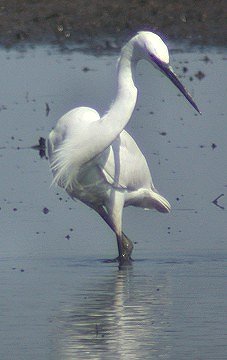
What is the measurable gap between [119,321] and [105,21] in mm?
15478

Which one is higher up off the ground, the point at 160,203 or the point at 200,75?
the point at 160,203

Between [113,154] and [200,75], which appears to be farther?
[200,75]

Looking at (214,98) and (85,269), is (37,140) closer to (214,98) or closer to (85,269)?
(214,98)

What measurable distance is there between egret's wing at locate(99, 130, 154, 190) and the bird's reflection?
1.18 metres

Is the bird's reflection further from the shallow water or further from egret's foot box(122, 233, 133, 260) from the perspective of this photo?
egret's foot box(122, 233, 133, 260)

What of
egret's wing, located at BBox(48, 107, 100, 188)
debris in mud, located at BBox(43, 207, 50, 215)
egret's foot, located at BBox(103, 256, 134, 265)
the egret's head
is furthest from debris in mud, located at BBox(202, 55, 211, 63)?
egret's foot, located at BBox(103, 256, 134, 265)

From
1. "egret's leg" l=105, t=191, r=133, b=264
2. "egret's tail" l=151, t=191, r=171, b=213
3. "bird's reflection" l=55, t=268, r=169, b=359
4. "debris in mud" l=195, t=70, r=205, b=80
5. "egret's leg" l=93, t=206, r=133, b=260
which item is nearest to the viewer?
"bird's reflection" l=55, t=268, r=169, b=359

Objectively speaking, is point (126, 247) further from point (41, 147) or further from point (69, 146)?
point (41, 147)

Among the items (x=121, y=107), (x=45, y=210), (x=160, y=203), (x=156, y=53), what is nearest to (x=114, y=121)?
(x=121, y=107)

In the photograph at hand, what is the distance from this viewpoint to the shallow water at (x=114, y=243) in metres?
8.30

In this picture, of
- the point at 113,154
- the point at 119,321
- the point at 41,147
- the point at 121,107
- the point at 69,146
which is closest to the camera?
the point at 119,321

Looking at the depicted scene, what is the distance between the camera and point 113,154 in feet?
37.7

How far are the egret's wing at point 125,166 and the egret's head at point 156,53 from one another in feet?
2.55

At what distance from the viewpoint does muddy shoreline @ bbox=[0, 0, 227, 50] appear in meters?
22.7
